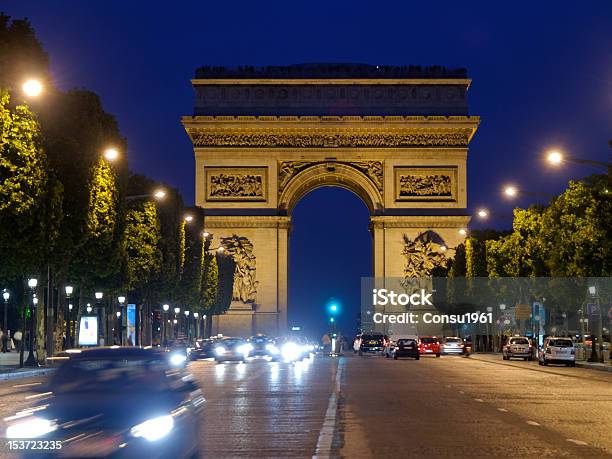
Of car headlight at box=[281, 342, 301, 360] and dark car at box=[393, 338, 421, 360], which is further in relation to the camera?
dark car at box=[393, 338, 421, 360]

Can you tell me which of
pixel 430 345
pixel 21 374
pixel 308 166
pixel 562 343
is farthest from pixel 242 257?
pixel 21 374

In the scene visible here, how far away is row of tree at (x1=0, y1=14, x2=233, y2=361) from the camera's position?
41125 mm

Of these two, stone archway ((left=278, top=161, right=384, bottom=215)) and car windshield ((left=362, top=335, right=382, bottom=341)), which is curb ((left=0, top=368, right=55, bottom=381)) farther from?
stone archway ((left=278, top=161, right=384, bottom=215))

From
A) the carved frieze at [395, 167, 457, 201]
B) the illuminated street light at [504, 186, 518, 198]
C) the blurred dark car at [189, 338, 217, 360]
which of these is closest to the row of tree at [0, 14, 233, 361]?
the blurred dark car at [189, 338, 217, 360]

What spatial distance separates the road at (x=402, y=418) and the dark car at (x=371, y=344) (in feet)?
158

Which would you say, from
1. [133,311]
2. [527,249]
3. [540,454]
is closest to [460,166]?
[527,249]

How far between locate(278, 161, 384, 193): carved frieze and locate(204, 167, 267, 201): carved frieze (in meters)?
1.42

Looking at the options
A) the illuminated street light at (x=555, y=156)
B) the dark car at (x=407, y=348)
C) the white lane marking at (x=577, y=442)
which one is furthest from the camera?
the dark car at (x=407, y=348)

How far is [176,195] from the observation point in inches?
3169

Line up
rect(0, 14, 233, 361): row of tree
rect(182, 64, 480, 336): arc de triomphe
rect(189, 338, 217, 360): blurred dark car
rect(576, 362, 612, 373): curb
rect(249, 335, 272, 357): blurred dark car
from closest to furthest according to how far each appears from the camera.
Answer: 1. rect(0, 14, 233, 361): row of tree
2. rect(576, 362, 612, 373): curb
3. rect(189, 338, 217, 360): blurred dark car
4. rect(249, 335, 272, 357): blurred dark car
5. rect(182, 64, 480, 336): arc de triomphe

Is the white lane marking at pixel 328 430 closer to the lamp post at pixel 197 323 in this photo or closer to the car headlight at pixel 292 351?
the car headlight at pixel 292 351

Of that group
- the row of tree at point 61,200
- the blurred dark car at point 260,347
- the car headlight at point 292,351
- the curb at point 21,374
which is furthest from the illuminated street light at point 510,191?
the curb at point 21,374

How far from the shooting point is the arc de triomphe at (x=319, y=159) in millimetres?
99750

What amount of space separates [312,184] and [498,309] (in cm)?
2114
